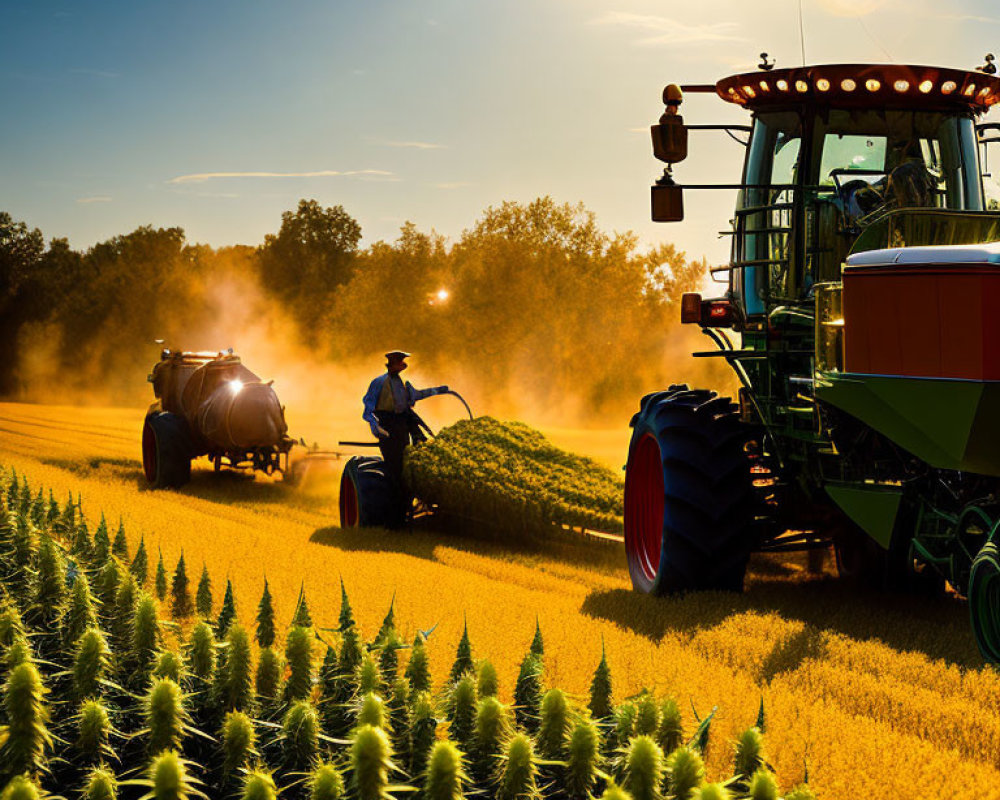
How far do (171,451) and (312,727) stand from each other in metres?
10.7

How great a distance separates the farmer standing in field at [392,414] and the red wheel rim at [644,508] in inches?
128

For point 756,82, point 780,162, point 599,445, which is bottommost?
point 599,445

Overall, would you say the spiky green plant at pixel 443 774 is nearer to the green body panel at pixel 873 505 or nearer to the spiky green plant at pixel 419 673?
the spiky green plant at pixel 419 673

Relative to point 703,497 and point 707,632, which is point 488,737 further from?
A: point 703,497

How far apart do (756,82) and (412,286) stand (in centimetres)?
3794

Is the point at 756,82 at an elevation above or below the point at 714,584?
above

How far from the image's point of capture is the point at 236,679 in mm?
4336

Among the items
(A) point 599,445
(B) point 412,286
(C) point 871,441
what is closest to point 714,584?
(C) point 871,441

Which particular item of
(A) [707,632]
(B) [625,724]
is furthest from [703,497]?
(B) [625,724]

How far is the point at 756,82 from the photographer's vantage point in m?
6.61

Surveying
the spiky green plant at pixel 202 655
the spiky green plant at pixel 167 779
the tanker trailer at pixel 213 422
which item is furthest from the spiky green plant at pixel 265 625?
the tanker trailer at pixel 213 422

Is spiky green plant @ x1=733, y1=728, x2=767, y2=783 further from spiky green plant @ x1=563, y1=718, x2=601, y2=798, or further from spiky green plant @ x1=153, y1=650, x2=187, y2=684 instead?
spiky green plant @ x1=153, y1=650, x2=187, y2=684

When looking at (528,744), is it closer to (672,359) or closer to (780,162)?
(780,162)

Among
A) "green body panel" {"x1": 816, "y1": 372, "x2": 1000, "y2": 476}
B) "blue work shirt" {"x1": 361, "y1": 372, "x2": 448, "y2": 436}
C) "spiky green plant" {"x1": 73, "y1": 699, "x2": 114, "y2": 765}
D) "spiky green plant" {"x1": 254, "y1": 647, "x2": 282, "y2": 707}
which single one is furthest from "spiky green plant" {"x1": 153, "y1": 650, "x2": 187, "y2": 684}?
"blue work shirt" {"x1": 361, "y1": 372, "x2": 448, "y2": 436}
